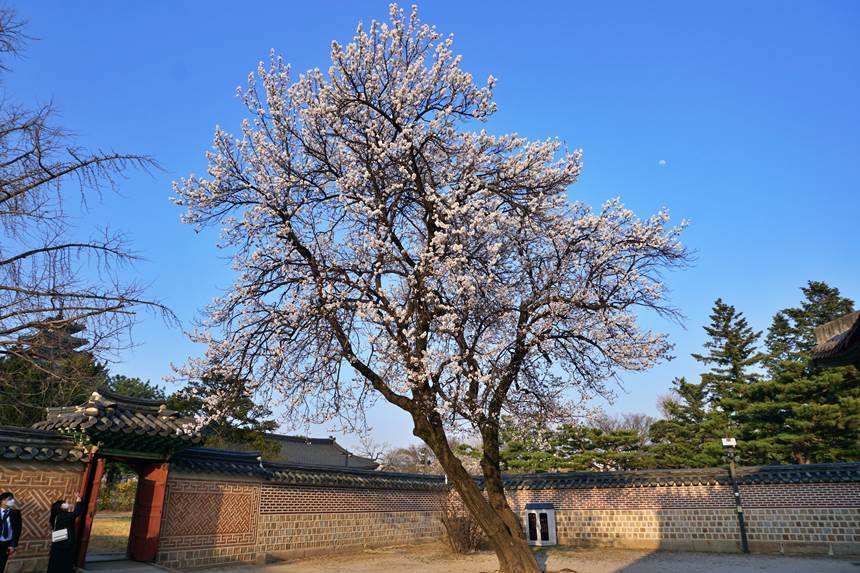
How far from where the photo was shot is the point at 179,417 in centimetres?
1116

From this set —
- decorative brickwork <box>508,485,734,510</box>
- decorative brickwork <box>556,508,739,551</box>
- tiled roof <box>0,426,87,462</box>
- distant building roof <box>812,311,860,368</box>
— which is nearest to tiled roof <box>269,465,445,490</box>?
decorative brickwork <box>508,485,734,510</box>

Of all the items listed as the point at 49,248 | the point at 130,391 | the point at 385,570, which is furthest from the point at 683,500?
the point at 130,391

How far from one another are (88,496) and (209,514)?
9.26ft

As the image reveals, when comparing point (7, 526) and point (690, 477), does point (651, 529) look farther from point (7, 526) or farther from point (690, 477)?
point (7, 526)

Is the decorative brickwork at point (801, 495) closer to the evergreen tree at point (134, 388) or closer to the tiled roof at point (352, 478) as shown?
the tiled roof at point (352, 478)

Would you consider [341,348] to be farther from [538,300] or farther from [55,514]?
[55,514]

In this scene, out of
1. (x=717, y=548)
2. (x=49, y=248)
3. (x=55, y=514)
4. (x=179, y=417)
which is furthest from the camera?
(x=717, y=548)

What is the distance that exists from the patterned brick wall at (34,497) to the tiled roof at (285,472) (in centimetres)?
229

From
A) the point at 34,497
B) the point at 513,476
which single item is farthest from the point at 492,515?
the point at 513,476

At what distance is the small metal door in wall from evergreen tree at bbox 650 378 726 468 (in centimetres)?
986

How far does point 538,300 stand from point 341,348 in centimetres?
384

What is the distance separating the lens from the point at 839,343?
15.5 ft

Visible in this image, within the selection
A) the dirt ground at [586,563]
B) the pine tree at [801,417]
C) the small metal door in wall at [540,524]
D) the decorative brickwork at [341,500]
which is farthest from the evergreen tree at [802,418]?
the decorative brickwork at [341,500]

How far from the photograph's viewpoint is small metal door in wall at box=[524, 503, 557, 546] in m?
18.3
